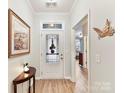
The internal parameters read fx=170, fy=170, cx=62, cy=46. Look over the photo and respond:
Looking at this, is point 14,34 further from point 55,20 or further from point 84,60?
point 55,20

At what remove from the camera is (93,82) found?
288 cm

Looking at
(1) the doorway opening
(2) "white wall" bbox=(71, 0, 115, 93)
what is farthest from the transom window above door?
(2) "white wall" bbox=(71, 0, 115, 93)

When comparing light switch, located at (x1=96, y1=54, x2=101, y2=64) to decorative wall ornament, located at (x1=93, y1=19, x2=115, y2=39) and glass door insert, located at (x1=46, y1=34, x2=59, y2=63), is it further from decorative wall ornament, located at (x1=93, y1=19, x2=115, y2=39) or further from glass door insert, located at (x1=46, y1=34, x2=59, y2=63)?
glass door insert, located at (x1=46, y1=34, x2=59, y2=63)

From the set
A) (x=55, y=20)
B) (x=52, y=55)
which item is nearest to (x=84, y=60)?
(x=52, y=55)

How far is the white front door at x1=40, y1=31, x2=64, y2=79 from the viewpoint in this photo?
23.0 ft

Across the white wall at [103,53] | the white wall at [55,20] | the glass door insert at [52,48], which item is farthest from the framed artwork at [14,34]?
the glass door insert at [52,48]

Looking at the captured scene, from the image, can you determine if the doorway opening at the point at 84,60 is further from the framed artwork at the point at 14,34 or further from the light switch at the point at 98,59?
the framed artwork at the point at 14,34

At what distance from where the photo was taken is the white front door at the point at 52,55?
7.00 meters

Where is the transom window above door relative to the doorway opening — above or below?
above

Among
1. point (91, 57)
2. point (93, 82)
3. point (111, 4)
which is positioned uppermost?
point (111, 4)

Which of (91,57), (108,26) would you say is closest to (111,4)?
(108,26)

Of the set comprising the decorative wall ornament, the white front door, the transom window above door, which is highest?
the transom window above door
